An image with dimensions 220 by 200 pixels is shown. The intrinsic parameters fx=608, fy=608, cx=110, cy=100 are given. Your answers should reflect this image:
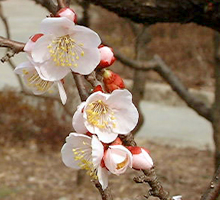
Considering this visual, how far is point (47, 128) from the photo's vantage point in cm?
615

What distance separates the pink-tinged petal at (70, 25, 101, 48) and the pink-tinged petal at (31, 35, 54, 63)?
54mm

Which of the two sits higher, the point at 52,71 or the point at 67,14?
the point at 67,14

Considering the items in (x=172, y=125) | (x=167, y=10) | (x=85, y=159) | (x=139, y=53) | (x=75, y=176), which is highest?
(x=85, y=159)

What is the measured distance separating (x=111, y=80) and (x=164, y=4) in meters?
1.56

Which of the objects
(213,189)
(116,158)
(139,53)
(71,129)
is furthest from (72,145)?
(71,129)

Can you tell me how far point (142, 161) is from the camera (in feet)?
3.74

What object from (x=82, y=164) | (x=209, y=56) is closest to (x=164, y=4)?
(x=82, y=164)

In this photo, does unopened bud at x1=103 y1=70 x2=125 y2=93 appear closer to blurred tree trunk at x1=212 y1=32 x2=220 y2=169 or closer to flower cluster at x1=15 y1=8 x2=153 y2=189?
flower cluster at x1=15 y1=8 x2=153 y2=189

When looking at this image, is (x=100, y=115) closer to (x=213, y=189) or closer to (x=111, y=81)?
(x=111, y=81)

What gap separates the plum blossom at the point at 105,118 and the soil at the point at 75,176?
11.7 feet

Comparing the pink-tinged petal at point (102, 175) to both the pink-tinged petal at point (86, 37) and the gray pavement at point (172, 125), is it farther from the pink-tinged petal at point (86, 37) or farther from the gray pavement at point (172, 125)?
→ the gray pavement at point (172, 125)

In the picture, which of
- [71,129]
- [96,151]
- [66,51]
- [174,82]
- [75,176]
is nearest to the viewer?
[96,151]

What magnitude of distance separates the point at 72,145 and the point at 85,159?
38 millimetres

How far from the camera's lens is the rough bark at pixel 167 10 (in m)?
2.63
